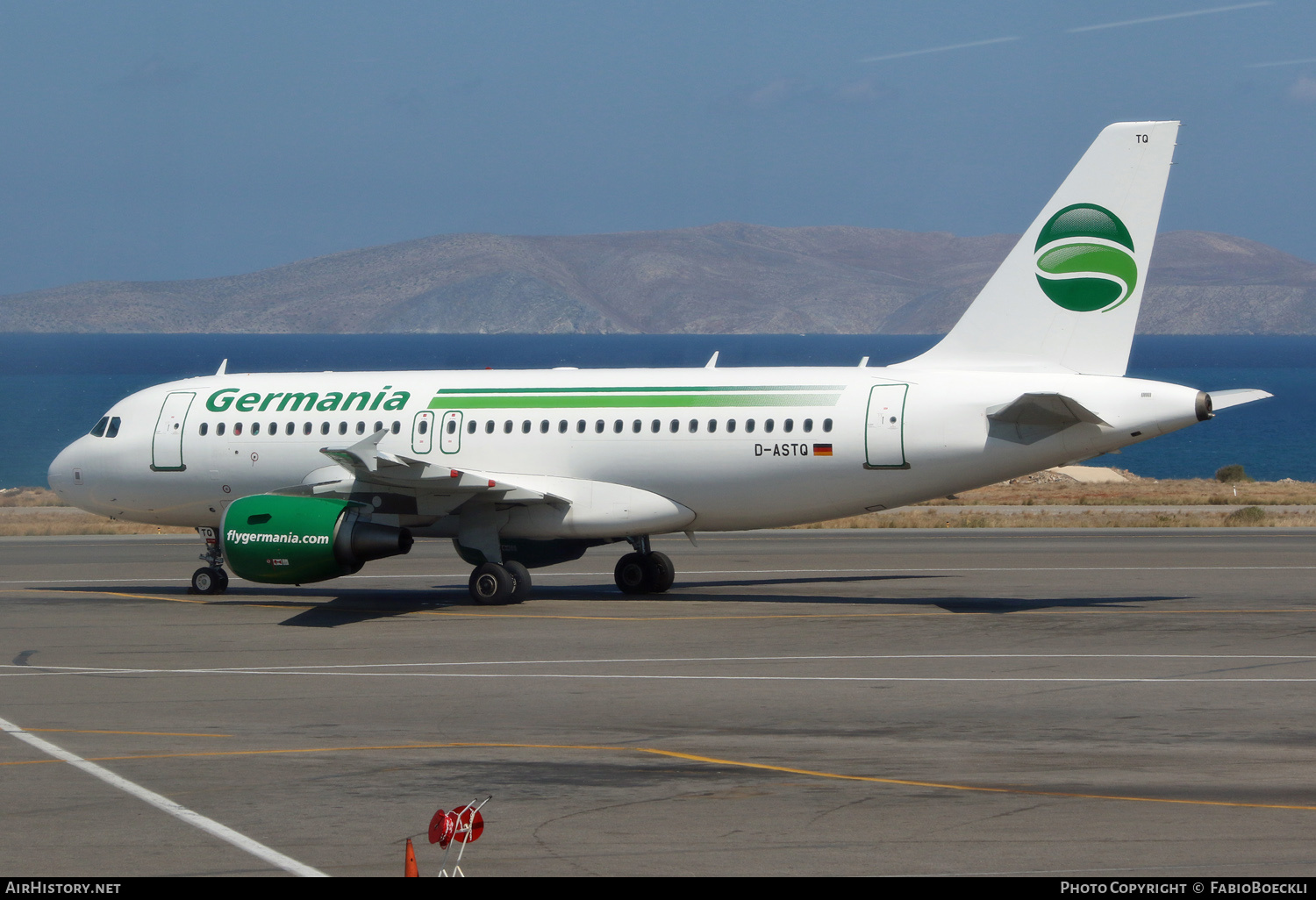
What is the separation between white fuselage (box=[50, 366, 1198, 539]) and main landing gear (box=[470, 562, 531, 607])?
0.81 meters

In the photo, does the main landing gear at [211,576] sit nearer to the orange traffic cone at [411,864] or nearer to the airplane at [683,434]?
the airplane at [683,434]

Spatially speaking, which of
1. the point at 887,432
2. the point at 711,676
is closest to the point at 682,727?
the point at 711,676

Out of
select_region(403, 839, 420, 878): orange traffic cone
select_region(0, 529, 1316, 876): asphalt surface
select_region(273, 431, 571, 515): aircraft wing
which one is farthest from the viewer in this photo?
select_region(273, 431, 571, 515): aircraft wing

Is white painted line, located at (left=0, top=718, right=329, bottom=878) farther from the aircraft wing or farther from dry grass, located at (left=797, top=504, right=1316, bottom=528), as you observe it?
dry grass, located at (left=797, top=504, right=1316, bottom=528)

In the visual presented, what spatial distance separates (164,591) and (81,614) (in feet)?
12.6

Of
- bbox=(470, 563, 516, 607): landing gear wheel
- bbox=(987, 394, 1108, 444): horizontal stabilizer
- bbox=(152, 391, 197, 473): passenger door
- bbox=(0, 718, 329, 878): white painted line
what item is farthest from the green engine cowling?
bbox=(987, 394, 1108, 444): horizontal stabilizer

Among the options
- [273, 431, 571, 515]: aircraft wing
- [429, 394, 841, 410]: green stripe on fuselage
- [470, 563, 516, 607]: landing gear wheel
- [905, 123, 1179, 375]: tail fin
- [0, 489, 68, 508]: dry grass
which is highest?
[0, 489, 68, 508]: dry grass

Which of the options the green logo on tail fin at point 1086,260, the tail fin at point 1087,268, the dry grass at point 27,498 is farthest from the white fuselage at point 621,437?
the dry grass at point 27,498

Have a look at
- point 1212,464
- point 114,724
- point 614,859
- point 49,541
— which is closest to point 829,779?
point 614,859

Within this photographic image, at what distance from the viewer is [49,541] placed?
1724 inches

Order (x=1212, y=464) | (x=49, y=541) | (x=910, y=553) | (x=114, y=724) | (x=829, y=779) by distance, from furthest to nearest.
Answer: (x=1212, y=464)
(x=49, y=541)
(x=910, y=553)
(x=114, y=724)
(x=829, y=779)

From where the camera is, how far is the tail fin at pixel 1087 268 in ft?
80.0

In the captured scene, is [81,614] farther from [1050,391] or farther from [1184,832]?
[1184,832]

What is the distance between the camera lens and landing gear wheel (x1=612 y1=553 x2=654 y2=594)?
28.2 m
